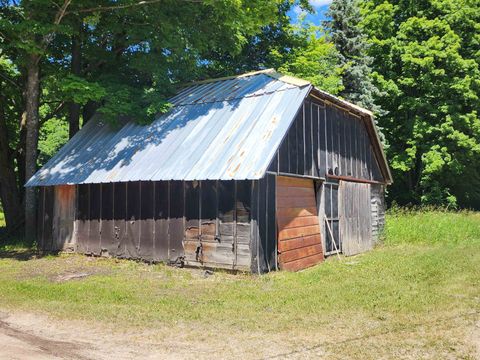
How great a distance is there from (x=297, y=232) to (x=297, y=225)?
0.21 meters

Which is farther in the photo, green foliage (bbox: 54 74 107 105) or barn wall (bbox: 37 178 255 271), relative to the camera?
green foliage (bbox: 54 74 107 105)

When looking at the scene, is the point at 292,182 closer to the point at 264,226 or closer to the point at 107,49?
the point at 264,226

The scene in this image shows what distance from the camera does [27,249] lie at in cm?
1680

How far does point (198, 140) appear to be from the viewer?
44.1 ft

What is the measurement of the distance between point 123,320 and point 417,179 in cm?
2849

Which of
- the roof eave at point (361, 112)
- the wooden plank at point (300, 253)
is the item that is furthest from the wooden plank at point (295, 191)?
the roof eave at point (361, 112)

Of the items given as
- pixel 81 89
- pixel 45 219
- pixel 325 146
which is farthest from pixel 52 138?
pixel 325 146

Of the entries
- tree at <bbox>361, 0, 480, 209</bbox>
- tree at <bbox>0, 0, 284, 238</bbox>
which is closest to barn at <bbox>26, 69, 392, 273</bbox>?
tree at <bbox>0, 0, 284, 238</bbox>

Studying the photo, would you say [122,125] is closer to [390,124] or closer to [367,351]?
[367,351]

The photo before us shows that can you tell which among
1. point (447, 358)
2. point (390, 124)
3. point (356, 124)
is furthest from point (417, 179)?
point (447, 358)

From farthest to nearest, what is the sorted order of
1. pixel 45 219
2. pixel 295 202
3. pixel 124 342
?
pixel 45 219, pixel 295 202, pixel 124 342

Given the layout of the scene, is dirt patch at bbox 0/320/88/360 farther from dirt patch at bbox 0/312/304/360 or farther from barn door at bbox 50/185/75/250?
barn door at bbox 50/185/75/250

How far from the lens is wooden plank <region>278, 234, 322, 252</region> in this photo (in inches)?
489

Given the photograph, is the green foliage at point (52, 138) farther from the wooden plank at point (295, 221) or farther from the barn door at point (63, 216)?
the wooden plank at point (295, 221)
